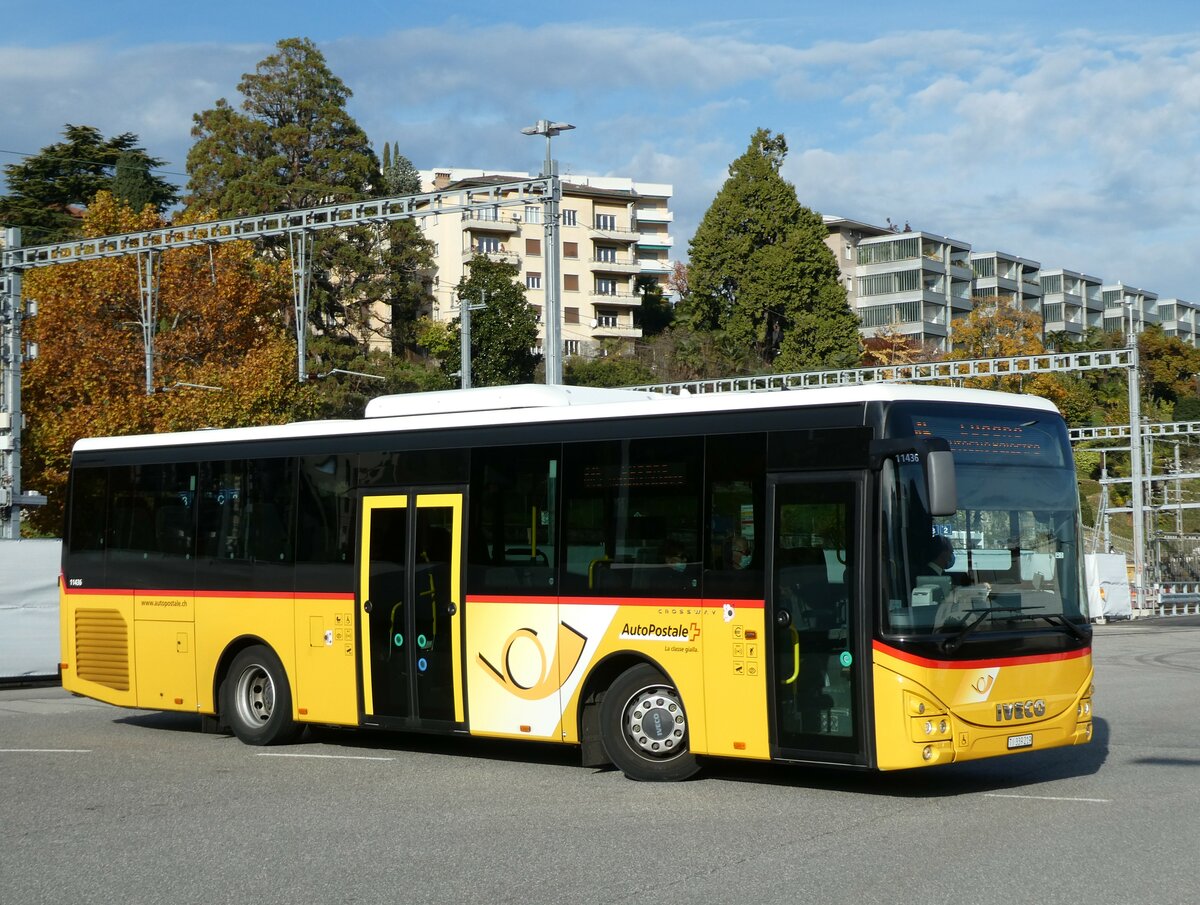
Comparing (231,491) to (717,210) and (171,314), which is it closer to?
(171,314)

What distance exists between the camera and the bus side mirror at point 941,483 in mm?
10234

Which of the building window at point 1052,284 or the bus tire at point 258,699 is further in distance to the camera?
the building window at point 1052,284

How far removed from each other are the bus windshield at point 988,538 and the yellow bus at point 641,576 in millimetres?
19

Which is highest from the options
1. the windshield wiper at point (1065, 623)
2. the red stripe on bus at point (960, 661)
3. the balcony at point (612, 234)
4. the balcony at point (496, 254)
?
the balcony at point (612, 234)

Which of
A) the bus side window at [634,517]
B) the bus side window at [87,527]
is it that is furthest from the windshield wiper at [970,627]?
the bus side window at [87,527]

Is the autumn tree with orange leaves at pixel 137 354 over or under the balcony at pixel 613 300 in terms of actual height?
under

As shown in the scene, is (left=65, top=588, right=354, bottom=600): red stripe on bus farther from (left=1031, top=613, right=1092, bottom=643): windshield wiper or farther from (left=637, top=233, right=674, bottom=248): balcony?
(left=637, top=233, right=674, bottom=248): balcony

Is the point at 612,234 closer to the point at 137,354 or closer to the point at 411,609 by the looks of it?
the point at 137,354

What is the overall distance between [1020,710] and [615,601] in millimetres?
3089

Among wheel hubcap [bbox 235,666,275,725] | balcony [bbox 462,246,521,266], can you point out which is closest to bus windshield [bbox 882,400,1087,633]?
Answer: wheel hubcap [bbox 235,666,275,725]

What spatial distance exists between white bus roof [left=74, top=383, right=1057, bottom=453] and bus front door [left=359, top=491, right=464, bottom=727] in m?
0.71

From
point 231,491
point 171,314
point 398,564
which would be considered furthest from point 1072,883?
point 171,314

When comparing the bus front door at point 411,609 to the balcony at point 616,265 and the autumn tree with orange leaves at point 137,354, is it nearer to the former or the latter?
the autumn tree with orange leaves at point 137,354

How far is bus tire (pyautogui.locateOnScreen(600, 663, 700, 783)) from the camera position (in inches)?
472
